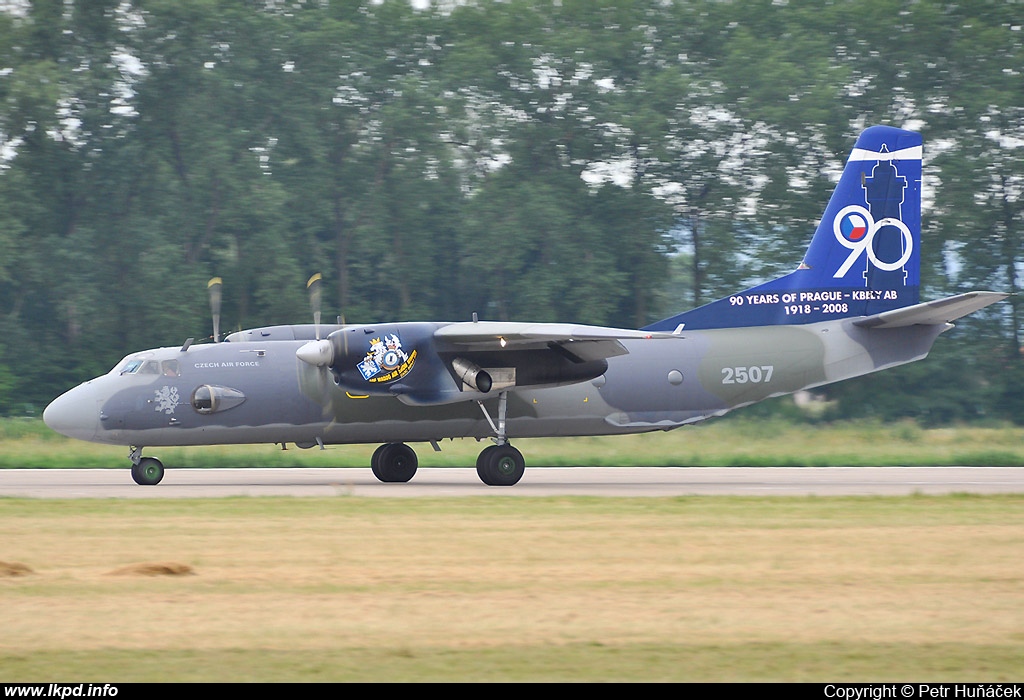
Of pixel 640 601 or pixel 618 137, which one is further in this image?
pixel 618 137

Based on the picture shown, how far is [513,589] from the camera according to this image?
1023 centimetres

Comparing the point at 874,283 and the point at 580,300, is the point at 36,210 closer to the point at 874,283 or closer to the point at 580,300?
the point at 580,300

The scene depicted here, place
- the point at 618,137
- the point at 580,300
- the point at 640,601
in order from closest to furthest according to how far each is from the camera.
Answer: the point at 640,601
the point at 580,300
the point at 618,137

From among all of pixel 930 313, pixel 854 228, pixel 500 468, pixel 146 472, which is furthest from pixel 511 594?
pixel 854 228

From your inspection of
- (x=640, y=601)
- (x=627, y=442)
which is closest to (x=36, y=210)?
(x=627, y=442)

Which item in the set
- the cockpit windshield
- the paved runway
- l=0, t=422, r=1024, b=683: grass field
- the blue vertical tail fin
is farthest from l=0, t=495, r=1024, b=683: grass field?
the blue vertical tail fin

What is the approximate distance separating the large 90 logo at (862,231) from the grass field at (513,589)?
756cm

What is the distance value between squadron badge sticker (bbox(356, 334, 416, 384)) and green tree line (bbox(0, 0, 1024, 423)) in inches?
731

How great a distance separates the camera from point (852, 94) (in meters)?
43.8

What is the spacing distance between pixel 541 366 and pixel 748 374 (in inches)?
165

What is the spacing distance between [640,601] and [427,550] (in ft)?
11.5

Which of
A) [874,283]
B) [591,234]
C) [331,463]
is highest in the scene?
[591,234]

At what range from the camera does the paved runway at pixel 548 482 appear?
19.8 m
